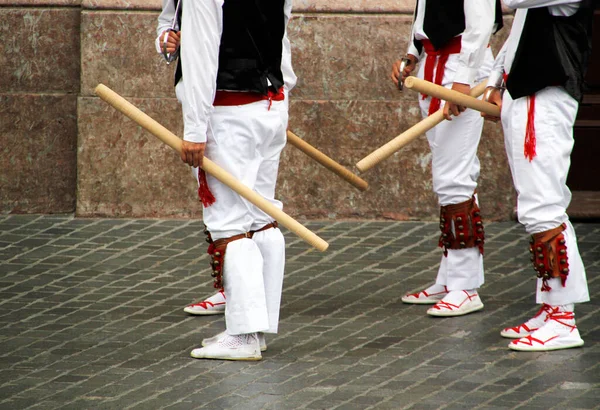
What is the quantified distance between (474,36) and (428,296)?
1444 millimetres

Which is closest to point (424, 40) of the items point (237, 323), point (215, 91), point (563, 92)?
point (563, 92)

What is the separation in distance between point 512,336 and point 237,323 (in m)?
1.34

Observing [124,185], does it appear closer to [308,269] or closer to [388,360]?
[308,269]

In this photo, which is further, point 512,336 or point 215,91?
point 512,336

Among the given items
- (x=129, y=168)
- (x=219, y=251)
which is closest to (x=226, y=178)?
(x=219, y=251)

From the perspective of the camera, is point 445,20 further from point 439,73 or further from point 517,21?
point 517,21

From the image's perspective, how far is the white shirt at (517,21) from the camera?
5.08 metres

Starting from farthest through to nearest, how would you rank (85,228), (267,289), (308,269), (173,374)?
1. (85,228)
2. (308,269)
3. (267,289)
4. (173,374)

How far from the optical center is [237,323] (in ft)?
17.3

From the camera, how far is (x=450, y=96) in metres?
5.55

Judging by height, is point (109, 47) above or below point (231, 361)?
above

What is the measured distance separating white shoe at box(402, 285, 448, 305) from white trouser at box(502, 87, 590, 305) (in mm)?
947

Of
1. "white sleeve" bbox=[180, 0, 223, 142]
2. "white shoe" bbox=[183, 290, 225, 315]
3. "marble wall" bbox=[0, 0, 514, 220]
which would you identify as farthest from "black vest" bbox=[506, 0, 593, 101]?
"marble wall" bbox=[0, 0, 514, 220]

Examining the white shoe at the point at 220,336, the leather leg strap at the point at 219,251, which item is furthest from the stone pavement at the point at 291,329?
the leather leg strap at the point at 219,251
